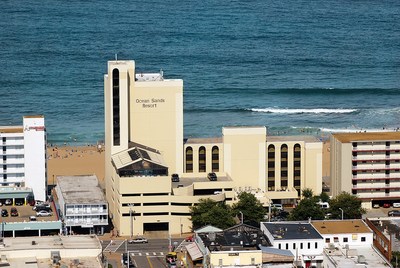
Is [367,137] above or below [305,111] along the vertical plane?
below

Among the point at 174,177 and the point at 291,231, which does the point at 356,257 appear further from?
the point at 174,177

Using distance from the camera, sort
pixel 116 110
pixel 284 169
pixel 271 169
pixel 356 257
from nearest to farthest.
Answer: pixel 356 257 → pixel 116 110 → pixel 271 169 → pixel 284 169

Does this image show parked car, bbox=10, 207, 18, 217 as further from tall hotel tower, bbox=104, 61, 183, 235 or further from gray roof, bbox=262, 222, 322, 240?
gray roof, bbox=262, 222, 322, 240

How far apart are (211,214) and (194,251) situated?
991 centimetres

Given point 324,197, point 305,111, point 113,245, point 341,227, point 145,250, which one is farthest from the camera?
point 305,111

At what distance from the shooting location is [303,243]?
4304 inches

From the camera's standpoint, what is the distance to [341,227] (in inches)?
4461

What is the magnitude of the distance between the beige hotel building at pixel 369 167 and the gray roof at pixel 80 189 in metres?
21.1

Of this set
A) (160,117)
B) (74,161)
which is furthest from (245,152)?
(74,161)

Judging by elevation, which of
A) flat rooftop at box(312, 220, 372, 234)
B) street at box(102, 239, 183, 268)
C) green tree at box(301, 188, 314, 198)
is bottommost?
street at box(102, 239, 183, 268)

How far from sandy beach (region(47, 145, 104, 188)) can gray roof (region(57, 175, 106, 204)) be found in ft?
10.7

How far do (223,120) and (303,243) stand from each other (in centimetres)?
6522

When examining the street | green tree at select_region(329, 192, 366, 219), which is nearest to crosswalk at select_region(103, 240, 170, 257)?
the street

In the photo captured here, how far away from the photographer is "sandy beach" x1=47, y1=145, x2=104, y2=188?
142 metres
